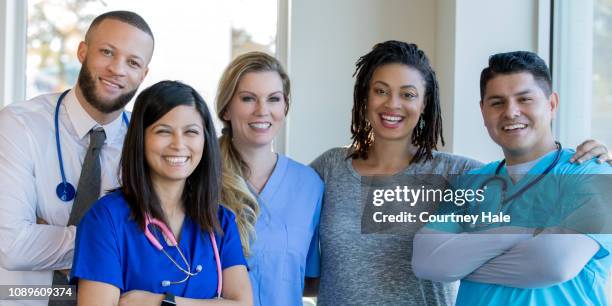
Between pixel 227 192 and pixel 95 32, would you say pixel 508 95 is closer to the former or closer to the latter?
pixel 227 192

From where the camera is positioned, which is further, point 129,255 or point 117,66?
point 117,66

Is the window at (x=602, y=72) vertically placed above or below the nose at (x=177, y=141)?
above

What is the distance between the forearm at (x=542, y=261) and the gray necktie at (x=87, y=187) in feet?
3.36

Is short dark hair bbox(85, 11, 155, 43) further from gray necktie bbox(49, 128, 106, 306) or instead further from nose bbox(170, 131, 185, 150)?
nose bbox(170, 131, 185, 150)

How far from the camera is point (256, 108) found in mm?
2018

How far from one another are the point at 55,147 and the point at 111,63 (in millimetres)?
283

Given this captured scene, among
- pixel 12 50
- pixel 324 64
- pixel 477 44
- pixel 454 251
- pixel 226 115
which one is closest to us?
pixel 454 251

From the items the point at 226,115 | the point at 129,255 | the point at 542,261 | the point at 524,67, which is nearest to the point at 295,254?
the point at 226,115

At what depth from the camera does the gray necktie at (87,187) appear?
1842 mm

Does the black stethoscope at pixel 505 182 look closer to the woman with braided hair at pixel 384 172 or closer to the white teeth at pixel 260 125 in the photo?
the woman with braided hair at pixel 384 172

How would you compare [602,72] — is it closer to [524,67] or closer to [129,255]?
[524,67]


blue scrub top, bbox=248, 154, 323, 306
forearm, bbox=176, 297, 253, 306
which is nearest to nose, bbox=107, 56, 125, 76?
blue scrub top, bbox=248, 154, 323, 306

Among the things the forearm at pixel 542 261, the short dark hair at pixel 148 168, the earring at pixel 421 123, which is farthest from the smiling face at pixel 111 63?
the forearm at pixel 542 261

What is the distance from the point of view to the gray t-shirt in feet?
6.46
